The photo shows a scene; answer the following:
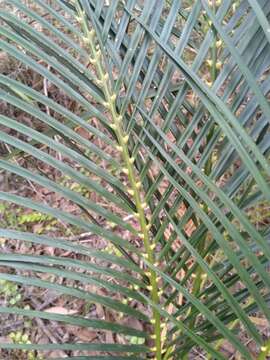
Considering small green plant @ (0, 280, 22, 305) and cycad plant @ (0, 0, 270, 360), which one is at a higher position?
small green plant @ (0, 280, 22, 305)

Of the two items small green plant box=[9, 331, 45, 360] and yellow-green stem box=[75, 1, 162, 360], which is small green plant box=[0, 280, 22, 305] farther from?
yellow-green stem box=[75, 1, 162, 360]

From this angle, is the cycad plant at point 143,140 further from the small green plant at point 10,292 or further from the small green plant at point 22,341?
the small green plant at point 10,292

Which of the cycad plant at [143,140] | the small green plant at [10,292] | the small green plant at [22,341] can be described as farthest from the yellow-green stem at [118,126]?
the small green plant at [10,292]

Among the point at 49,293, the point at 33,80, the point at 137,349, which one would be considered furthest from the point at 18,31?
the point at 33,80

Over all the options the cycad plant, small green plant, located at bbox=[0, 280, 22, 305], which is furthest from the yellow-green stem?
small green plant, located at bbox=[0, 280, 22, 305]

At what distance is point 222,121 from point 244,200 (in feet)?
0.60

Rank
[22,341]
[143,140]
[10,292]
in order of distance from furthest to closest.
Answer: [10,292], [22,341], [143,140]

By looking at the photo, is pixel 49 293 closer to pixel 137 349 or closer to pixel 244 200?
pixel 137 349

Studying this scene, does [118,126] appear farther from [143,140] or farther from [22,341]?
[22,341]

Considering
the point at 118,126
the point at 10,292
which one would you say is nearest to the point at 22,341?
the point at 10,292

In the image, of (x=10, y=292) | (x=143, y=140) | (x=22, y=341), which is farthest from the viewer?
(x=10, y=292)

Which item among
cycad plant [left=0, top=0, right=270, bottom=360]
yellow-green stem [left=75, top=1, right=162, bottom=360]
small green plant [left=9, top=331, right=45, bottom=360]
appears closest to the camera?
cycad plant [left=0, top=0, right=270, bottom=360]

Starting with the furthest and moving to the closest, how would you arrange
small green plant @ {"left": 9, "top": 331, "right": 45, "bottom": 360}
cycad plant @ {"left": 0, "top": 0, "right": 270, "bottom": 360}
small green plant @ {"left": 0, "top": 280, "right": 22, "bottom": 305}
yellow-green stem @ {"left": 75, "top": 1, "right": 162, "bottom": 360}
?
small green plant @ {"left": 0, "top": 280, "right": 22, "bottom": 305} → small green plant @ {"left": 9, "top": 331, "right": 45, "bottom": 360} → yellow-green stem @ {"left": 75, "top": 1, "right": 162, "bottom": 360} → cycad plant @ {"left": 0, "top": 0, "right": 270, "bottom": 360}

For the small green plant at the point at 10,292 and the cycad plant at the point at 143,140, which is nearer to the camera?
the cycad plant at the point at 143,140
